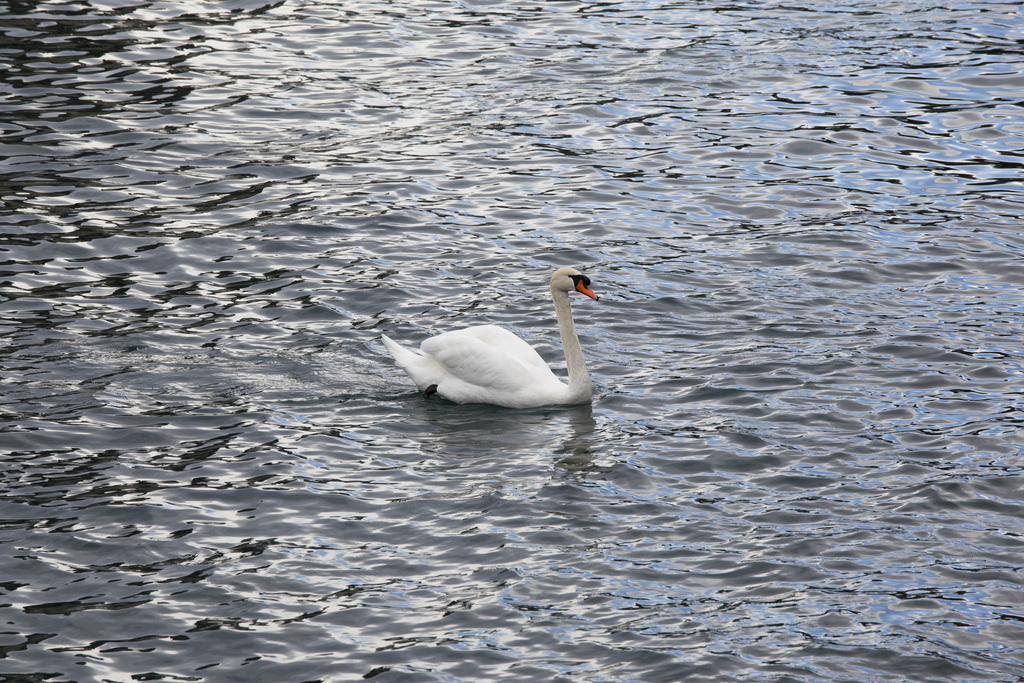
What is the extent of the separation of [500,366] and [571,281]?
3.58ft

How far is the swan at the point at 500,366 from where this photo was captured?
11.9 m

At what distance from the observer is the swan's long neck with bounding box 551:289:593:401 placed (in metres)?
11.9

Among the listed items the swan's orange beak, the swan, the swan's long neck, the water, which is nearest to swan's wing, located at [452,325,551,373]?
the swan

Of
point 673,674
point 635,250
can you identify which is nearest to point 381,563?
point 673,674

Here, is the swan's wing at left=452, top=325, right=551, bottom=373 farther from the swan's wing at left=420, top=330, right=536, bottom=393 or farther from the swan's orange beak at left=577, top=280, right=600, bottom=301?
the swan's orange beak at left=577, top=280, right=600, bottom=301

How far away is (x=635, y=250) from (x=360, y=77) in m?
7.57

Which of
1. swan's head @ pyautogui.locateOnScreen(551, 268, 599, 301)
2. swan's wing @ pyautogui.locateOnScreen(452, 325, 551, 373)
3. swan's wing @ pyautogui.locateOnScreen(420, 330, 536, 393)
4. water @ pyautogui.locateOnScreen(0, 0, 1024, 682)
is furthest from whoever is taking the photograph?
swan's wing @ pyautogui.locateOnScreen(452, 325, 551, 373)

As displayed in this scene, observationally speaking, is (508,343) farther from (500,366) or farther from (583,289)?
(583,289)

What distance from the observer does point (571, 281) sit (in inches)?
474

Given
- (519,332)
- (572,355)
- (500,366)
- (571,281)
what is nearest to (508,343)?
(500,366)

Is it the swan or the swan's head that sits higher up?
the swan's head

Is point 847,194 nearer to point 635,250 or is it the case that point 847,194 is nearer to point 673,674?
point 635,250

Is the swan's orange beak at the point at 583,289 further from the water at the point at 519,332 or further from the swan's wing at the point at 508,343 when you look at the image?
the water at the point at 519,332

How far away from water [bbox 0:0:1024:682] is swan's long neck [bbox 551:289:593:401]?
1.00 ft
